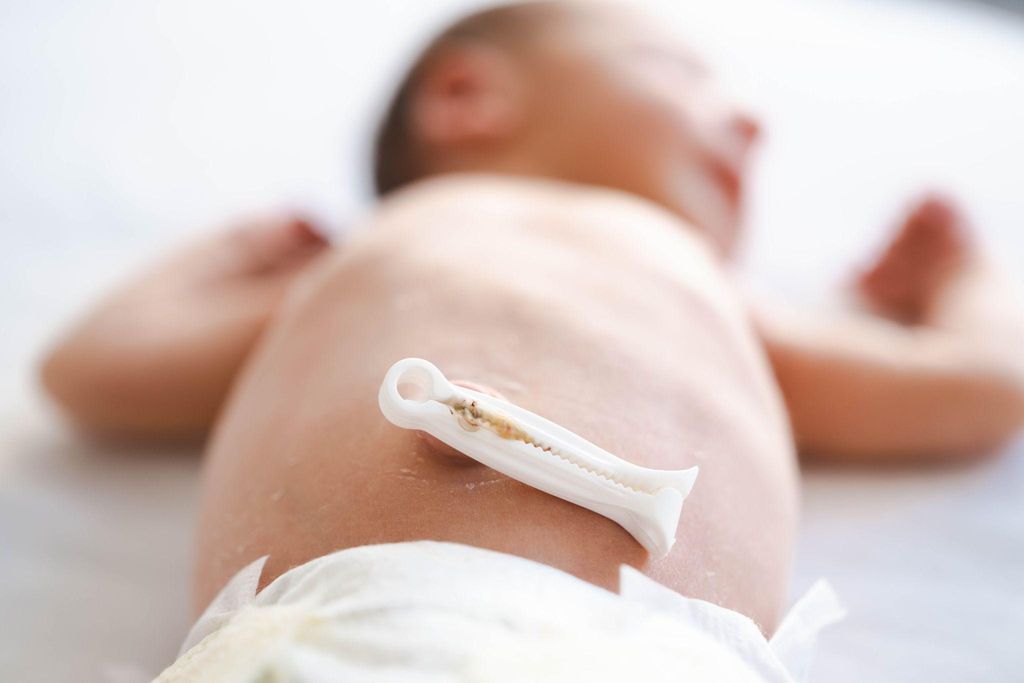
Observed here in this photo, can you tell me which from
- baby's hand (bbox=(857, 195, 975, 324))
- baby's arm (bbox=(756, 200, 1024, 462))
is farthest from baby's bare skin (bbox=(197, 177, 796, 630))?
baby's hand (bbox=(857, 195, 975, 324))

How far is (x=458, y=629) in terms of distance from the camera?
43cm

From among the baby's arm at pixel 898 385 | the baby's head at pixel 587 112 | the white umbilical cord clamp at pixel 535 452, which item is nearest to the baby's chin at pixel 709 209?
the baby's head at pixel 587 112

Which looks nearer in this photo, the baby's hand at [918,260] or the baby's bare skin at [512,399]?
the baby's bare skin at [512,399]

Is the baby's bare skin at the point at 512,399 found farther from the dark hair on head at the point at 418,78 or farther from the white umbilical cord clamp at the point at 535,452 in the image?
the dark hair on head at the point at 418,78

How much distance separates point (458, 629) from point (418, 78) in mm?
941

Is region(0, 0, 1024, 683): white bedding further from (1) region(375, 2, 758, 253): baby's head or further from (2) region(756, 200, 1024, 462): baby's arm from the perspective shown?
(1) region(375, 2, 758, 253): baby's head

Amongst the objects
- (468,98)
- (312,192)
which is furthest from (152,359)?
(312,192)

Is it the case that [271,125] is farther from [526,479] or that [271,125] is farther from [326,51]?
[526,479]

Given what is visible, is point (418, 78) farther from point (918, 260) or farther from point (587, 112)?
point (918, 260)

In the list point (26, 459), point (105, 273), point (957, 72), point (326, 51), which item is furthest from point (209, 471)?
point (957, 72)

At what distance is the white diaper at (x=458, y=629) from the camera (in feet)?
1.38

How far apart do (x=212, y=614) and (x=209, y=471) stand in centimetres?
22

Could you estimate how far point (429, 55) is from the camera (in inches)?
50.2

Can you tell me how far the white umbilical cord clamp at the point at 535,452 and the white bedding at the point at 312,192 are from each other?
24cm
